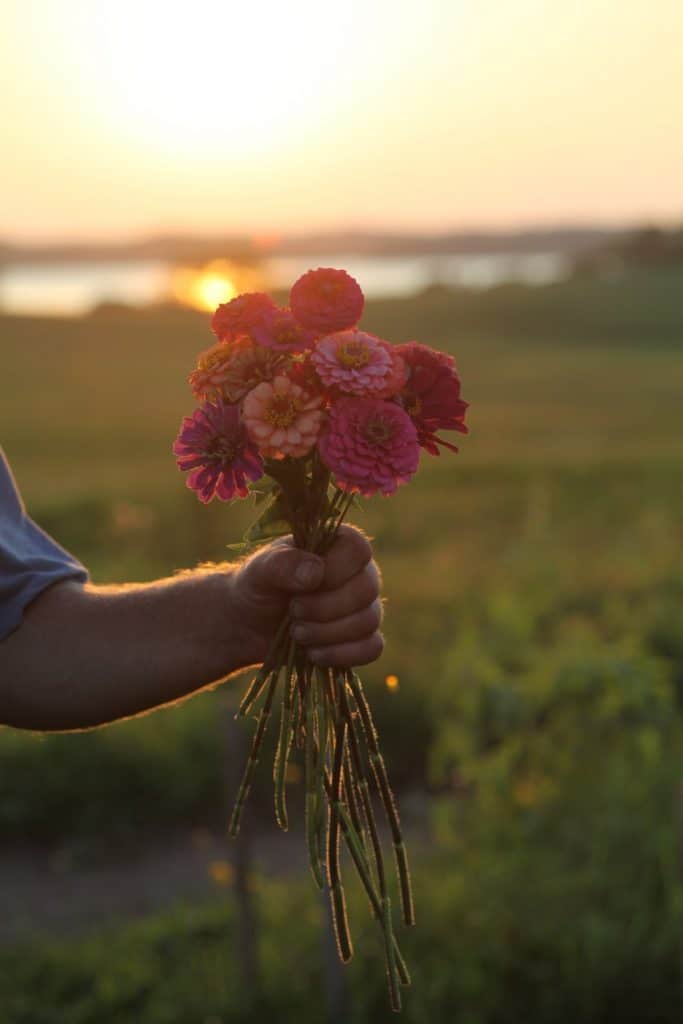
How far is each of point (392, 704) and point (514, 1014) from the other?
2.80 meters

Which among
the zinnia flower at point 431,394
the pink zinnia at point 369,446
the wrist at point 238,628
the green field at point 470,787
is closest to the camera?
the pink zinnia at point 369,446

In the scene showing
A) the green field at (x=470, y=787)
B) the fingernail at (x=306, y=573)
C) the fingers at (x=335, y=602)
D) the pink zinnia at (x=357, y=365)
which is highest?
the pink zinnia at (x=357, y=365)

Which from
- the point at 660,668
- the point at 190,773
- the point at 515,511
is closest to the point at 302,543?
the point at 660,668

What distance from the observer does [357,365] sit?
5.29 ft

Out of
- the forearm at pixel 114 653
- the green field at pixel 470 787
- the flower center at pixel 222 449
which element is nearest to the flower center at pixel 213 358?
the flower center at pixel 222 449

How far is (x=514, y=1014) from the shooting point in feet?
13.3

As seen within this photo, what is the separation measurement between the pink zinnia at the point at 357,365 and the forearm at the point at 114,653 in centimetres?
44

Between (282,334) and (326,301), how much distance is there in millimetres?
71

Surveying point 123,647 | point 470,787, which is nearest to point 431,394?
point 123,647

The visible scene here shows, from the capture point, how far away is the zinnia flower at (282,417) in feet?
5.27

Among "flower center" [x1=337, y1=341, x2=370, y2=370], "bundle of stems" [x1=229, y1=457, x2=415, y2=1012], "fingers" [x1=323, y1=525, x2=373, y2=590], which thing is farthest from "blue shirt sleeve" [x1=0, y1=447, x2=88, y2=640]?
"flower center" [x1=337, y1=341, x2=370, y2=370]

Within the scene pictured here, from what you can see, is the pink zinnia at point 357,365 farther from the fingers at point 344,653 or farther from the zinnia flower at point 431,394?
the fingers at point 344,653

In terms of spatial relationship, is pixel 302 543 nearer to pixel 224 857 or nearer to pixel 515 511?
pixel 224 857

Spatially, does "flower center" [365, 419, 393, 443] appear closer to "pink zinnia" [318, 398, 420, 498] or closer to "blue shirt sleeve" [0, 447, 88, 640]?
"pink zinnia" [318, 398, 420, 498]
